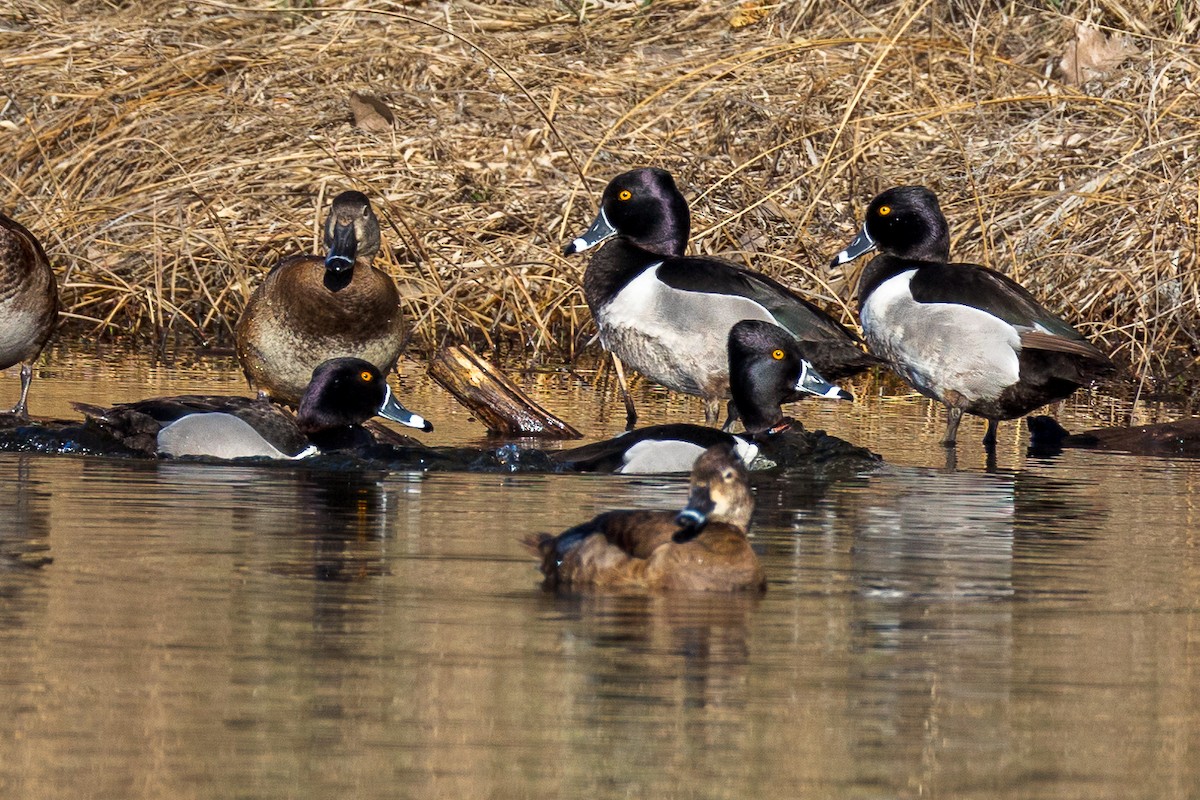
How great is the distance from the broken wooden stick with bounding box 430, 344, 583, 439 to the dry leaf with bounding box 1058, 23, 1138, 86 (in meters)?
6.12

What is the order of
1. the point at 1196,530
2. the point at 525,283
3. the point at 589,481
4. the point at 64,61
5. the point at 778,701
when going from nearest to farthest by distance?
the point at 778,701
the point at 1196,530
the point at 589,481
the point at 525,283
the point at 64,61

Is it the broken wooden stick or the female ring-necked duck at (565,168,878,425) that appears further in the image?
the female ring-necked duck at (565,168,878,425)

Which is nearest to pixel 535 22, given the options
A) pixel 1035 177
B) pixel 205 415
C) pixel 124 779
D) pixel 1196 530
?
pixel 1035 177

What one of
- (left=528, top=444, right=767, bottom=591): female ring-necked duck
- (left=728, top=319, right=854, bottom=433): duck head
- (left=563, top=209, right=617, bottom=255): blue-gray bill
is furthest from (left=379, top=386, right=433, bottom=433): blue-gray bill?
(left=528, top=444, right=767, bottom=591): female ring-necked duck

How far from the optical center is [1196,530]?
685cm

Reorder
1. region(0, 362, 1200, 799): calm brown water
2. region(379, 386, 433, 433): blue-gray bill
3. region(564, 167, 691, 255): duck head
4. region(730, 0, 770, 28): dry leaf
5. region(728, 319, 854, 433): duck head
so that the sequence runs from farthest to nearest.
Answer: region(730, 0, 770, 28): dry leaf, region(564, 167, 691, 255): duck head, region(728, 319, 854, 433): duck head, region(379, 386, 433, 433): blue-gray bill, region(0, 362, 1200, 799): calm brown water

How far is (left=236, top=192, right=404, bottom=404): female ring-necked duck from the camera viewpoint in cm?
976

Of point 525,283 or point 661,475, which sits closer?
point 661,475

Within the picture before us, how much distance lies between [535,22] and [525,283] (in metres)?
3.98

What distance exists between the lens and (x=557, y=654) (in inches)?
180

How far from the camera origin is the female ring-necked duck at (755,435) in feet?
26.7

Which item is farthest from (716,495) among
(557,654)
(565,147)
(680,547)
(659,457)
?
(565,147)

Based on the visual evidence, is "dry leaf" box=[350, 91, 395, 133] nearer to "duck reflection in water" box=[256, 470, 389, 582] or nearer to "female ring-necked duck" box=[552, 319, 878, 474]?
"female ring-necked duck" box=[552, 319, 878, 474]

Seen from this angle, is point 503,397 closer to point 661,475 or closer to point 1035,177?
point 661,475
